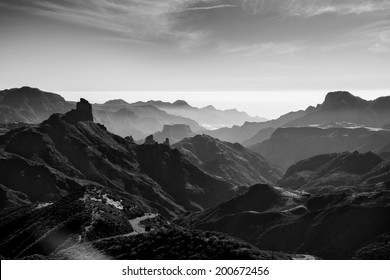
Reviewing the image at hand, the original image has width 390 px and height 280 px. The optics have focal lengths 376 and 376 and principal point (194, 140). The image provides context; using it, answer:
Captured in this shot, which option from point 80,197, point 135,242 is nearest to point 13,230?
point 80,197

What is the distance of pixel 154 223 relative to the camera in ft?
566

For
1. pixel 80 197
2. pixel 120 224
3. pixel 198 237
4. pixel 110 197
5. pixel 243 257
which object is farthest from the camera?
pixel 110 197

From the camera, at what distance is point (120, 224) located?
14138 centimetres

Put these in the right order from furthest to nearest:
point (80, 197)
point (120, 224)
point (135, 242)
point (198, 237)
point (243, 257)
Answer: point (80, 197)
point (120, 224)
point (135, 242)
point (198, 237)
point (243, 257)

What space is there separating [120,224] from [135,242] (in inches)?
2037

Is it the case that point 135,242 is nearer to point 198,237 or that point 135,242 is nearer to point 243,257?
point 198,237

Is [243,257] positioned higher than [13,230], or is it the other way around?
[243,257]

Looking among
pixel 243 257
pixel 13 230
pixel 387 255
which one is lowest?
pixel 387 255
